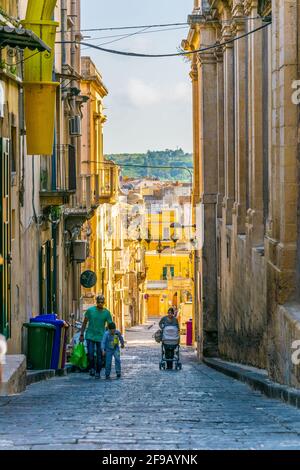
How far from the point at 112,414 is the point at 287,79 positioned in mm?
5954

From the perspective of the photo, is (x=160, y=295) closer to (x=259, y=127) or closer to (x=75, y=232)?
(x=75, y=232)

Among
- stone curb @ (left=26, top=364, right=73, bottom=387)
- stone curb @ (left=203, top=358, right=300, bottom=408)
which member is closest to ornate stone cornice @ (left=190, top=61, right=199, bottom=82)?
stone curb @ (left=203, top=358, right=300, bottom=408)

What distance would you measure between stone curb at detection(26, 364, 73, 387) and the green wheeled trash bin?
8.5 inches

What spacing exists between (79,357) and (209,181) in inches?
457

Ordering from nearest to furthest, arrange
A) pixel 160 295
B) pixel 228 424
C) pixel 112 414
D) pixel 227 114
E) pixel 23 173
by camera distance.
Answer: pixel 228 424, pixel 112 414, pixel 23 173, pixel 227 114, pixel 160 295

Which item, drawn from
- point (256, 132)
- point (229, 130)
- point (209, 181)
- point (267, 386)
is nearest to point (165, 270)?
point (209, 181)

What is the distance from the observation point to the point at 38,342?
741 inches

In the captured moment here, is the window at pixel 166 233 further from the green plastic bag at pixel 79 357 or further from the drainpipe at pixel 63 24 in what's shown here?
the green plastic bag at pixel 79 357

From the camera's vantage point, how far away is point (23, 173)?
Result: 67.7 feet

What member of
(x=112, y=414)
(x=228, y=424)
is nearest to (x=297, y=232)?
(x=112, y=414)

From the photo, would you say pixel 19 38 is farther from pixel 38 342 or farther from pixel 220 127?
pixel 220 127

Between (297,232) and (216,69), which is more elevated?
(216,69)

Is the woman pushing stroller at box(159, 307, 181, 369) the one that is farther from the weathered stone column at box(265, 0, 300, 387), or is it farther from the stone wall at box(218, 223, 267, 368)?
the weathered stone column at box(265, 0, 300, 387)

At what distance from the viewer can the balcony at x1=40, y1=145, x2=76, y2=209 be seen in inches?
953
